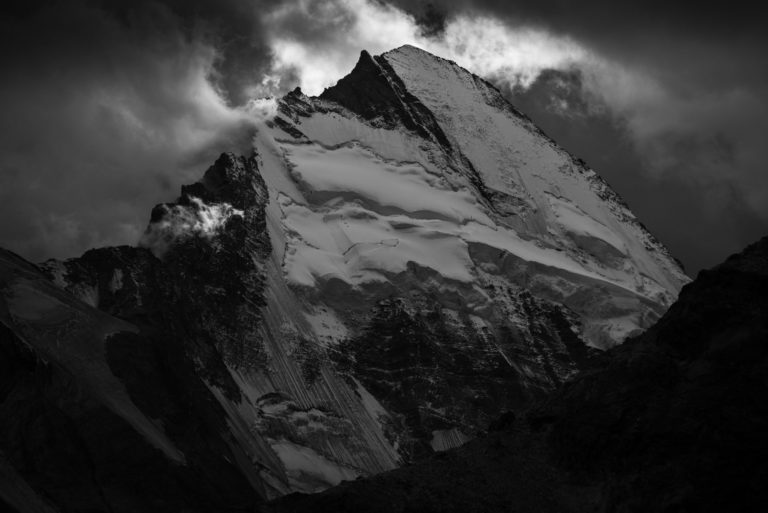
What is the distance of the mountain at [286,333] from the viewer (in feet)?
371

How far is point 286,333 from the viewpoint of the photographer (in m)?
167

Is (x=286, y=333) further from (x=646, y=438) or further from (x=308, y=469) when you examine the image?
(x=646, y=438)

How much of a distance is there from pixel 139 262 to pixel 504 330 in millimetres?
44690

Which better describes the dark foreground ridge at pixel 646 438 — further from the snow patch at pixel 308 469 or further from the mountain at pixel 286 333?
the snow patch at pixel 308 469

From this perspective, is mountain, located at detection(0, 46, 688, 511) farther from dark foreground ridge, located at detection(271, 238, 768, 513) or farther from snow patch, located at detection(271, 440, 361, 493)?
dark foreground ridge, located at detection(271, 238, 768, 513)

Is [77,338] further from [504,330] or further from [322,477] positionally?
[504,330]

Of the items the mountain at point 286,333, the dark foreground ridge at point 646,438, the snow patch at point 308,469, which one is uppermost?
the mountain at point 286,333

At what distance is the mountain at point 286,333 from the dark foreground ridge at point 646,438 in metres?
29.0

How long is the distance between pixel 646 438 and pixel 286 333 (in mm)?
90869

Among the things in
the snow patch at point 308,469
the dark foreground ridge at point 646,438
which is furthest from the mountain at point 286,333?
the dark foreground ridge at point 646,438

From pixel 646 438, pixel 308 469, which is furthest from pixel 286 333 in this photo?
pixel 646 438

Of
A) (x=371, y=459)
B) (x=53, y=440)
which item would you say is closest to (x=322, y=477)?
(x=371, y=459)

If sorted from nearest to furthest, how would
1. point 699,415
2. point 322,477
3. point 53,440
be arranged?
point 699,415
point 53,440
point 322,477

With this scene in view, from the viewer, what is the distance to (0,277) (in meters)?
119
